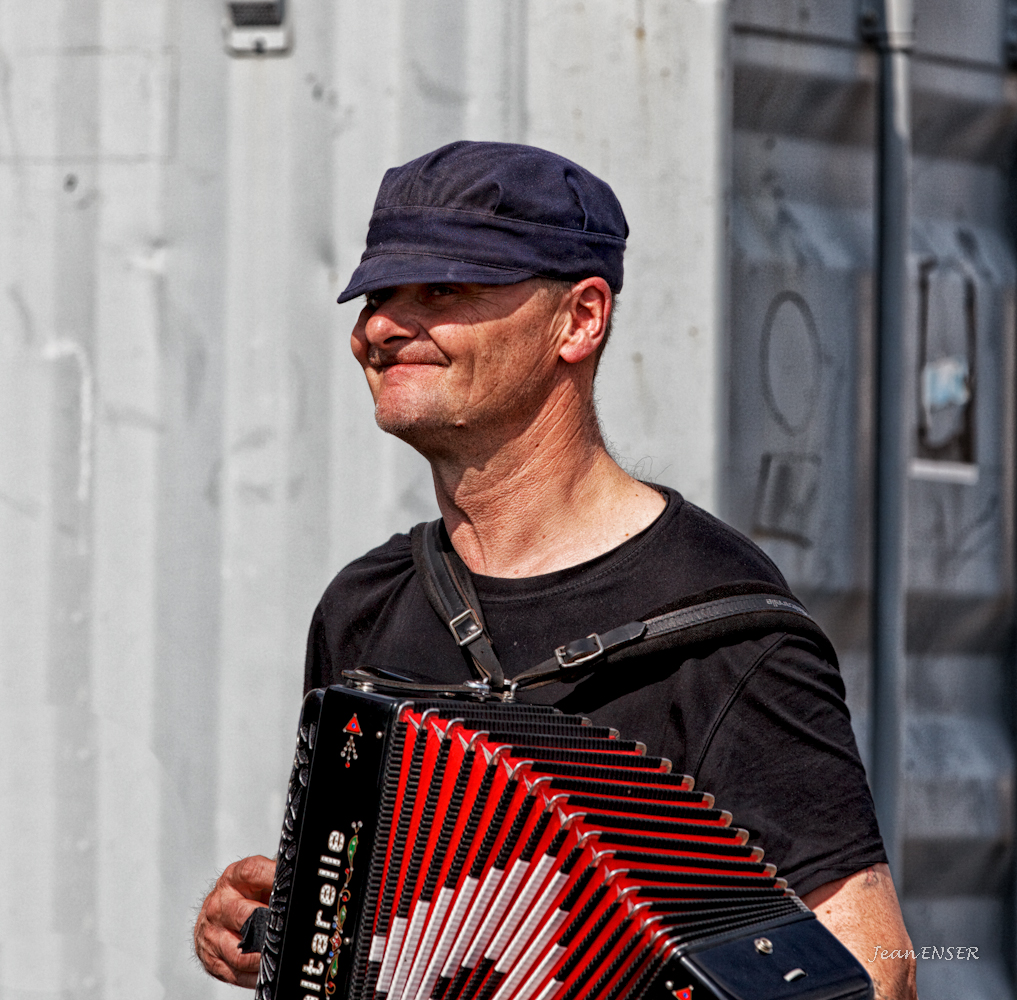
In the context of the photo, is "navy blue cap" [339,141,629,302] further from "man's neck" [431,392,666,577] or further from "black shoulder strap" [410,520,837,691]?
"black shoulder strap" [410,520,837,691]

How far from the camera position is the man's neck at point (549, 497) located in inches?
67.4

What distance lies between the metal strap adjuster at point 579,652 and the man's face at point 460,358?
31 centimetres

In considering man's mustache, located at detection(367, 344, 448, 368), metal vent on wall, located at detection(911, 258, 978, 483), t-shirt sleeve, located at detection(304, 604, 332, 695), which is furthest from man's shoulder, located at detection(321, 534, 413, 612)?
metal vent on wall, located at detection(911, 258, 978, 483)

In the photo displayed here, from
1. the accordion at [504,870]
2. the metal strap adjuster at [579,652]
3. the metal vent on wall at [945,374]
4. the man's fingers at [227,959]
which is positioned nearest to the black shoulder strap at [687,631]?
the metal strap adjuster at [579,652]

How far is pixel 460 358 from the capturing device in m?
1.66

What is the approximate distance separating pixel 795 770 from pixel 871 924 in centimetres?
18

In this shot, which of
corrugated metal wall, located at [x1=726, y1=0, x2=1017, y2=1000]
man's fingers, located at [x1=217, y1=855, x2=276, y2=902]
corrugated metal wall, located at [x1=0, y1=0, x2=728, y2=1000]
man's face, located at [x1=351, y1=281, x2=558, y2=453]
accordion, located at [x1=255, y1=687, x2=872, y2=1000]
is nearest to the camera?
accordion, located at [x1=255, y1=687, x2=872, y2=1000]

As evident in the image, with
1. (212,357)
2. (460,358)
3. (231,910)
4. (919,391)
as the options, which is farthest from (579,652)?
(919,391)

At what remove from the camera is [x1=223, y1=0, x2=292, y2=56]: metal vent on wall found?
2.48m

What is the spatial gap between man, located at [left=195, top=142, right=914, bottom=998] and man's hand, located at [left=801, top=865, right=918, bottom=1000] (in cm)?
1

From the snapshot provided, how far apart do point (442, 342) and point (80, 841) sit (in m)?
1.36

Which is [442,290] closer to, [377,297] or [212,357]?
[377,297]

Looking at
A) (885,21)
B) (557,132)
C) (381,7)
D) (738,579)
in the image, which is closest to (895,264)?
(885,21)

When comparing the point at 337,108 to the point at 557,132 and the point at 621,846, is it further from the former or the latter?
the point at 621,846
